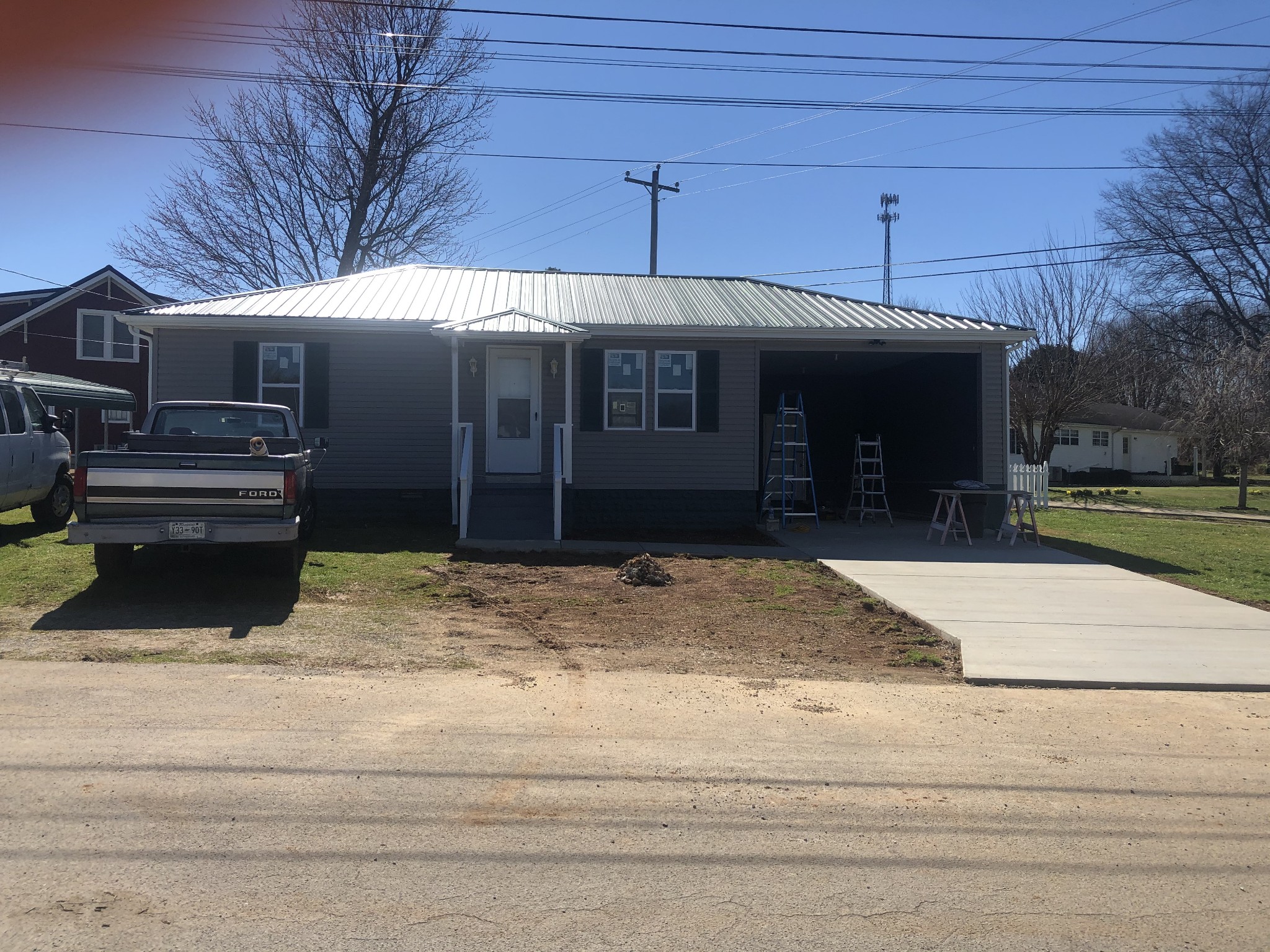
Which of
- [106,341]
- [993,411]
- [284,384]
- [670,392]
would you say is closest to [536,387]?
[670,392]

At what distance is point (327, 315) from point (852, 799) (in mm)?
12070

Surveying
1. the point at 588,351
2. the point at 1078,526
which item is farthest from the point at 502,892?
the point at 1078,526

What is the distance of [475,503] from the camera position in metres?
14.3

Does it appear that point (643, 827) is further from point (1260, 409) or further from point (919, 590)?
point (1260, 409)

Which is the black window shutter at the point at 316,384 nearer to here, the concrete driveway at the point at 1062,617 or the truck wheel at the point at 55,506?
the truck wheel at the point at 55,506

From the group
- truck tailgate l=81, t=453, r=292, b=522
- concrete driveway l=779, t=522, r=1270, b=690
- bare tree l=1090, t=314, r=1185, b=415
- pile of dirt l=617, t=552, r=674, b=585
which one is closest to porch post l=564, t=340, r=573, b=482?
pile of dirt l=617, t=552, r=674, b=585

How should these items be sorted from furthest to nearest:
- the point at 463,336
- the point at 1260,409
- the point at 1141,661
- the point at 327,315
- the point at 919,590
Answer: the point at 1260,409 < the point at 327,315 < the point at 463,336 < the point at 919,590 < the point at 1141,661

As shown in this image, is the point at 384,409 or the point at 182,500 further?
the point at 384,409

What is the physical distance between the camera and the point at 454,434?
552 inches

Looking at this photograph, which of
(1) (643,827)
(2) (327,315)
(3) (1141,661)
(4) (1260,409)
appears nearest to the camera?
(1) (643,827)

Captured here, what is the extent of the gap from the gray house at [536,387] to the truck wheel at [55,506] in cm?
204

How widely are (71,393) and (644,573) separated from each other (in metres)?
14.5

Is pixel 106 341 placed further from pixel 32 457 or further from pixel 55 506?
pixel 32 457

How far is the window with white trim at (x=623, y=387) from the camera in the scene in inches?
599
